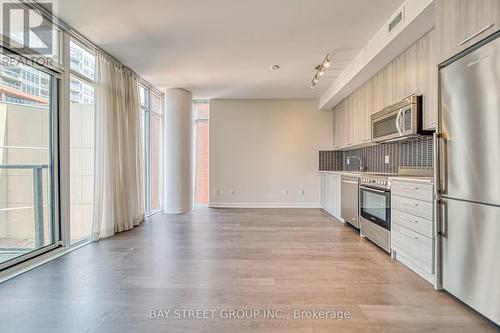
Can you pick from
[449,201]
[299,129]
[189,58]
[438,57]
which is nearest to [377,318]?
[449,201]

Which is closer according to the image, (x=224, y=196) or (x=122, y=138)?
(x=122, y=138)

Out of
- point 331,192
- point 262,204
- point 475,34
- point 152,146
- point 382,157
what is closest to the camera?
point 475,34

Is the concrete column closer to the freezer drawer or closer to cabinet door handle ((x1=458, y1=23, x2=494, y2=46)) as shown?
the freezer drawer

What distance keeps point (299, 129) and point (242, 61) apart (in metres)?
2.96

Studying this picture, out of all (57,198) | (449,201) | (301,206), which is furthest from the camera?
(301,206)

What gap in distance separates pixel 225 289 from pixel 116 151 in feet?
9.51

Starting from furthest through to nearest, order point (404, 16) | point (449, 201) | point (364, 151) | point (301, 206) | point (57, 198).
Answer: point (301, 206), point (364, 151), point (57, 198), point (404, 16), point (449, 201)

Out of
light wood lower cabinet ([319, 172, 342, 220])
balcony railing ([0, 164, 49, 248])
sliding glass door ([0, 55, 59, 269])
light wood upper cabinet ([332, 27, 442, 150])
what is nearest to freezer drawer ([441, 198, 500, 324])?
light wood upper cabinet ([332, 27, 442, 150])

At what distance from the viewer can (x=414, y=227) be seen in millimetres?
2604

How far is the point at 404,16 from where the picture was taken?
2686 mm

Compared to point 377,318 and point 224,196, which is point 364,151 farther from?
point 377,318

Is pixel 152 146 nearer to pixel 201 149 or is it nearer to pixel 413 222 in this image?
pixel 201 149

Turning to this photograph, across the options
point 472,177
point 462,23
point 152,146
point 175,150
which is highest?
point 462,23

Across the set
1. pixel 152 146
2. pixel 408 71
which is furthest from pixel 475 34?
pixel 152 146
